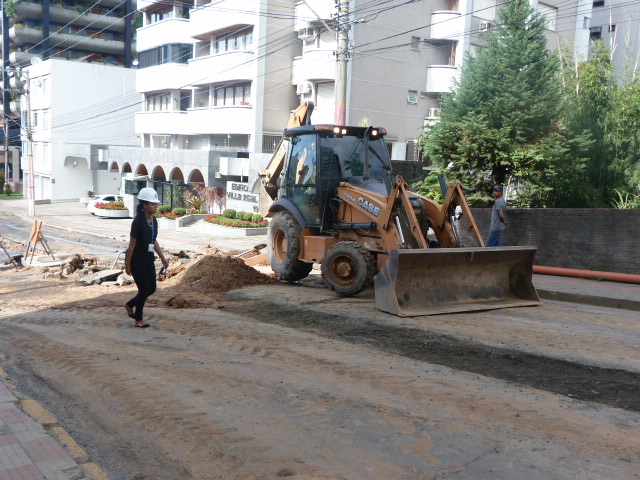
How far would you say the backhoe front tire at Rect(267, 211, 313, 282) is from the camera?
41.3ft

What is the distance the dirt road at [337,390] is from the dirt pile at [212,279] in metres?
1.56

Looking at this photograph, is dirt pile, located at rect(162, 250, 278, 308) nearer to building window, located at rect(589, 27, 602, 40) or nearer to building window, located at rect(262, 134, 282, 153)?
building window, located at rect(262, 134, 282, 153)

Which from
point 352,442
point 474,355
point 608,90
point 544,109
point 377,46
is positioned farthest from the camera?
point 377,46

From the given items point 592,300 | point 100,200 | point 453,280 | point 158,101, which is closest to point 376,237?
point 453,280

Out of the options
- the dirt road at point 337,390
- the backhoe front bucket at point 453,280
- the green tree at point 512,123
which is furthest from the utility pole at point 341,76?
the dirt road at point 337,390

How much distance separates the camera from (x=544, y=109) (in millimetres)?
17594

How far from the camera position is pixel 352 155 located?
12383 mm

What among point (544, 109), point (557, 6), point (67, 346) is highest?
point (557, 6)

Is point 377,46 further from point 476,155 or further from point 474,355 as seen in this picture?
point 474,355

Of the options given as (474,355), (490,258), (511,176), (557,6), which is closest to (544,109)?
(511,176)

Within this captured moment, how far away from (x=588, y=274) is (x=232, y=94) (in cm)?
2811

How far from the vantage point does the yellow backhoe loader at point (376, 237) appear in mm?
9945

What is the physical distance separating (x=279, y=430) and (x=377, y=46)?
1179 inches

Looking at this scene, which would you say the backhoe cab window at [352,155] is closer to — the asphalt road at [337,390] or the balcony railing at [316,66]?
the asphalt road at [337,390]
